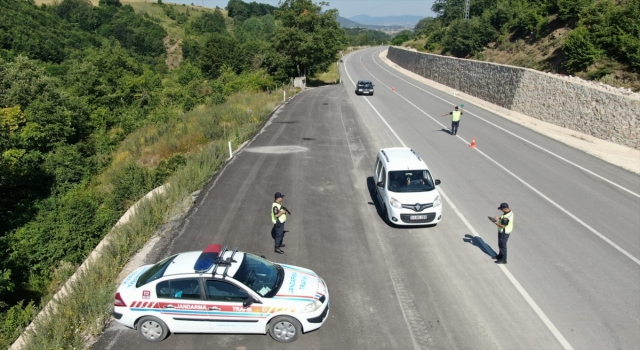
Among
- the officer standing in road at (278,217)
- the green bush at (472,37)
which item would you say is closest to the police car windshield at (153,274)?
the officer standing in road at (278,217)

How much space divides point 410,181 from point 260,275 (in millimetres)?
6355

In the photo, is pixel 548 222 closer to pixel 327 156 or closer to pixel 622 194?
pixel 622 194

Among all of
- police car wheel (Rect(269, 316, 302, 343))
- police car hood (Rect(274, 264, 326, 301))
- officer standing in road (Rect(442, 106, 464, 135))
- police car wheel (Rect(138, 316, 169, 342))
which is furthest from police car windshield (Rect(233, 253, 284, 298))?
officer standing in road (Rect(442, 106, 464, 135))

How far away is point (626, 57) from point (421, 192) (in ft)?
76.0

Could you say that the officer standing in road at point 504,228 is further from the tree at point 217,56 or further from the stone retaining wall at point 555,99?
the tree at point 217,56

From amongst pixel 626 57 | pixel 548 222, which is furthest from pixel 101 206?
pixel 626 57

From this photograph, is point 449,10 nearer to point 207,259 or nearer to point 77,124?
point 77,124

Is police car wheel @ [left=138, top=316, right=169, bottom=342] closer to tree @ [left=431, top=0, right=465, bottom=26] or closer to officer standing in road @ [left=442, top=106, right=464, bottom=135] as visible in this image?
officer standing in road @ [left=442, top=106, right=464, bottom=135]

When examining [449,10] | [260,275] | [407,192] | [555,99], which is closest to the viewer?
[260,275]

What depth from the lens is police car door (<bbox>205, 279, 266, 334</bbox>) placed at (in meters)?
7.48

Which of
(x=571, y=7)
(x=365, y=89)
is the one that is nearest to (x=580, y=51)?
(x=571, y=7)

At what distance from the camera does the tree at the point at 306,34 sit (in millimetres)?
50031

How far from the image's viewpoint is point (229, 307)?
748cm

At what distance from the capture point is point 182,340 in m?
7.79
